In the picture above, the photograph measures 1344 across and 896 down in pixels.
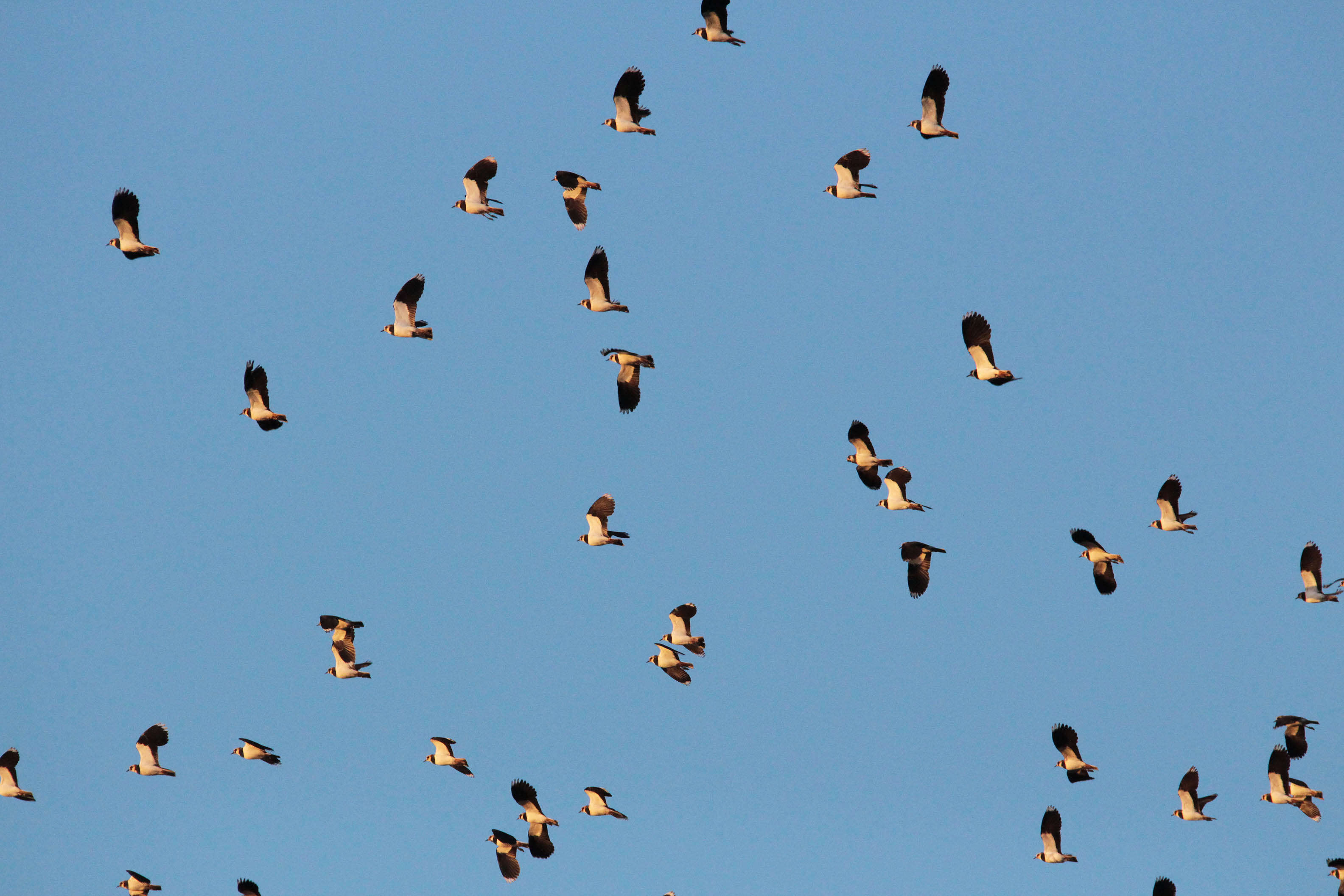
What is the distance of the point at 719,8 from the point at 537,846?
20.7 metres

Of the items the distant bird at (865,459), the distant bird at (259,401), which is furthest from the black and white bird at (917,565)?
the distant bird at (259,401)

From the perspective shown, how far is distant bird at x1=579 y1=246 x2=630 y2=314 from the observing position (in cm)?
4753

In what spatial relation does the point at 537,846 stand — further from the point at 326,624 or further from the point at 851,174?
the point at 851,174

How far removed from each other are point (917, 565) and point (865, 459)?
3243mm

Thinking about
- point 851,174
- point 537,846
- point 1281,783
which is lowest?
point 537,846

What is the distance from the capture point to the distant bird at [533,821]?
4894 cm

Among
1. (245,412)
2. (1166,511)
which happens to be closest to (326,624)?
(245,412)

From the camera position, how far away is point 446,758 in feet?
169

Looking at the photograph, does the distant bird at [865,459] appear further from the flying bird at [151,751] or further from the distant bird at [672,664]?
the flying bird at [151,751]

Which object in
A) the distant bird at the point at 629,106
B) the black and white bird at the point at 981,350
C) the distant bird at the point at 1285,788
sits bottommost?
the distant bird at the point at 1285,788

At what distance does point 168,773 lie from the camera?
2045 inches

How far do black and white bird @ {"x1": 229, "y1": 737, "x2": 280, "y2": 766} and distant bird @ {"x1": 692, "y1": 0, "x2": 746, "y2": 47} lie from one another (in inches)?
797

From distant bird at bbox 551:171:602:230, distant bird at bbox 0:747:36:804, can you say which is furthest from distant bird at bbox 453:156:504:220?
distant bird at bbox 0:747:36:804

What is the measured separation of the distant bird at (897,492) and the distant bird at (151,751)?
63.9 feet
